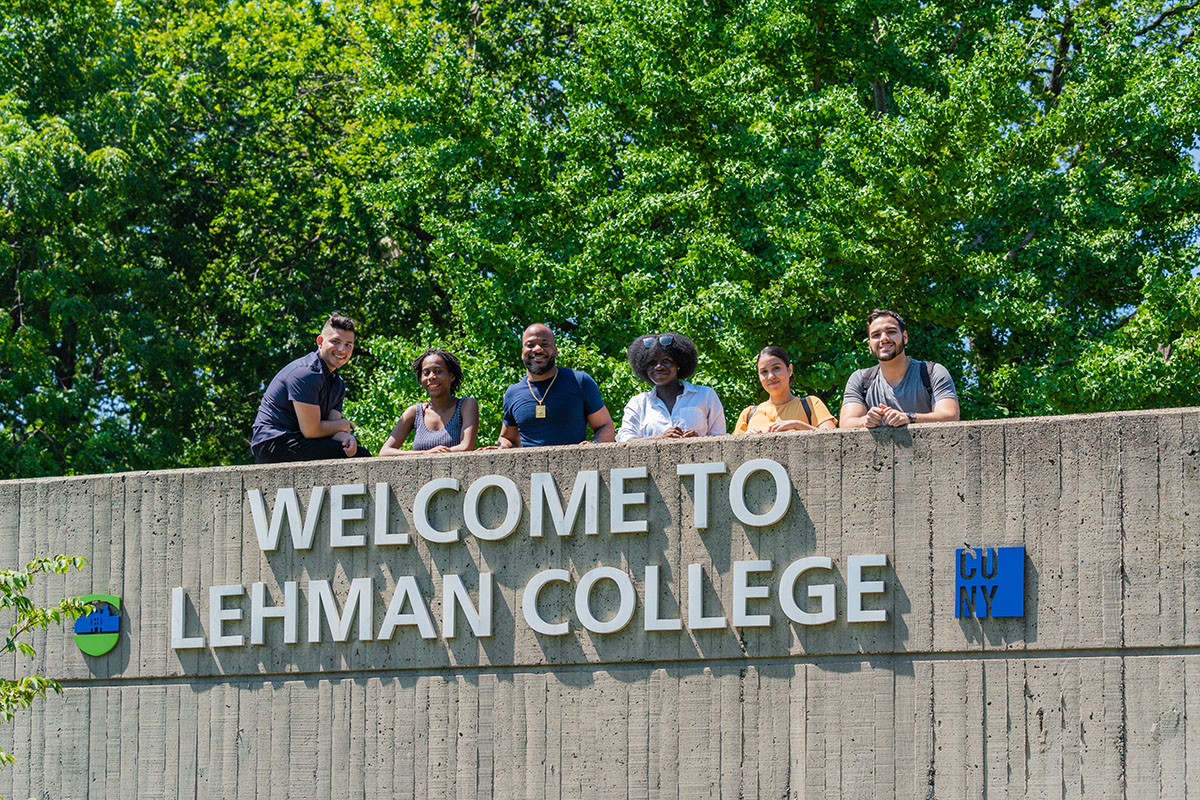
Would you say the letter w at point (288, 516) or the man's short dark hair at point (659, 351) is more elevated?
the man's short dark hair at point (659, 351)

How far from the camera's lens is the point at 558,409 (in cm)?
804

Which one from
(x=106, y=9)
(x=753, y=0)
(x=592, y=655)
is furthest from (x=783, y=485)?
(x=106, y=9)

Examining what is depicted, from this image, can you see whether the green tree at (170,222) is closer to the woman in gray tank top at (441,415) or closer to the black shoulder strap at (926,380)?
the woman in gray tank top at (441,415)

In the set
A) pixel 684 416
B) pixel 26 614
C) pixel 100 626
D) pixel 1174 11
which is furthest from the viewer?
pixel 1174 11

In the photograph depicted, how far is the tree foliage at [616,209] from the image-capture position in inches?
525

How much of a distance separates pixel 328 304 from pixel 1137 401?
437 inches

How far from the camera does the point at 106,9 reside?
19.6m

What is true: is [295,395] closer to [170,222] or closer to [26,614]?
[26,614]

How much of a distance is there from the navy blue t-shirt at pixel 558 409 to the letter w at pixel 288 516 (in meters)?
1.16

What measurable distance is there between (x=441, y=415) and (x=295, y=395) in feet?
2.58

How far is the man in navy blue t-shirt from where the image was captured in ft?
26.3

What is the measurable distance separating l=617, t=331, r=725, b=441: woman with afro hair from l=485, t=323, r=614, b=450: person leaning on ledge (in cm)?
20

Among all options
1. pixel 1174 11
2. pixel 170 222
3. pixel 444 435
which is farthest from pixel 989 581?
pixel 170 222

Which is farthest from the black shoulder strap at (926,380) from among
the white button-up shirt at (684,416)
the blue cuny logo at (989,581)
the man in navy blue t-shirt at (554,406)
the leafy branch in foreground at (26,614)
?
the leafy branch in foreground at (26,614)
